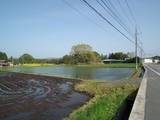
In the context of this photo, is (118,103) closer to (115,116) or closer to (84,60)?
(115,116)

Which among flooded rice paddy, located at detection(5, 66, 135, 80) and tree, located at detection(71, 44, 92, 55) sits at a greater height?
tree, located at detection(71, 44, 92, 55)

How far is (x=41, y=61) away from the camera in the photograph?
126 m

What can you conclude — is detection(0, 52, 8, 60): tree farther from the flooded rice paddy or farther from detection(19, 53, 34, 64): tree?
the flooded rice paddy

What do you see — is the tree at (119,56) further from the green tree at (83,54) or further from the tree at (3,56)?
the tree at (3,56)

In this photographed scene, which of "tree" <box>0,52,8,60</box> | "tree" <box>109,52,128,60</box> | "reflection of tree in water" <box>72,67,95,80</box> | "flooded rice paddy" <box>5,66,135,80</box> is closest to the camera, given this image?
"flooded rice paddy" <box>5,66,135,80</box>

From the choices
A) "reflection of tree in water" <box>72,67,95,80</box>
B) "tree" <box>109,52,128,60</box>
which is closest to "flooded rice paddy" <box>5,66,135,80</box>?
"reflection of tree in water" <box>72,67,95,80</box>

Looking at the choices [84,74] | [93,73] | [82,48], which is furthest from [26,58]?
[84,74]

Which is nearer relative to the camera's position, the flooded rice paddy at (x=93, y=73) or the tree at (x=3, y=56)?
the flooded rice paddy at (x=93, y=73)

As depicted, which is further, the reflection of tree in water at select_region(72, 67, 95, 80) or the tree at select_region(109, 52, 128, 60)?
the tree at select_region(109, 52, 128, 60)

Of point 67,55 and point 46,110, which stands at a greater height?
point 67,55

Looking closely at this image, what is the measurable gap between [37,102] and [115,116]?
712 centimetres

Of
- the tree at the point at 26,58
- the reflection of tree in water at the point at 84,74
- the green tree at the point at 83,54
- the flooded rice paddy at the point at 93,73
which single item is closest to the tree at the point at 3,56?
the tree at the point at 26,58

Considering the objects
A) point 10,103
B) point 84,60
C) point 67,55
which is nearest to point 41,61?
point 67,55

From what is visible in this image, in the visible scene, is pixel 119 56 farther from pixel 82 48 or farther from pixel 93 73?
pixel 93 73
